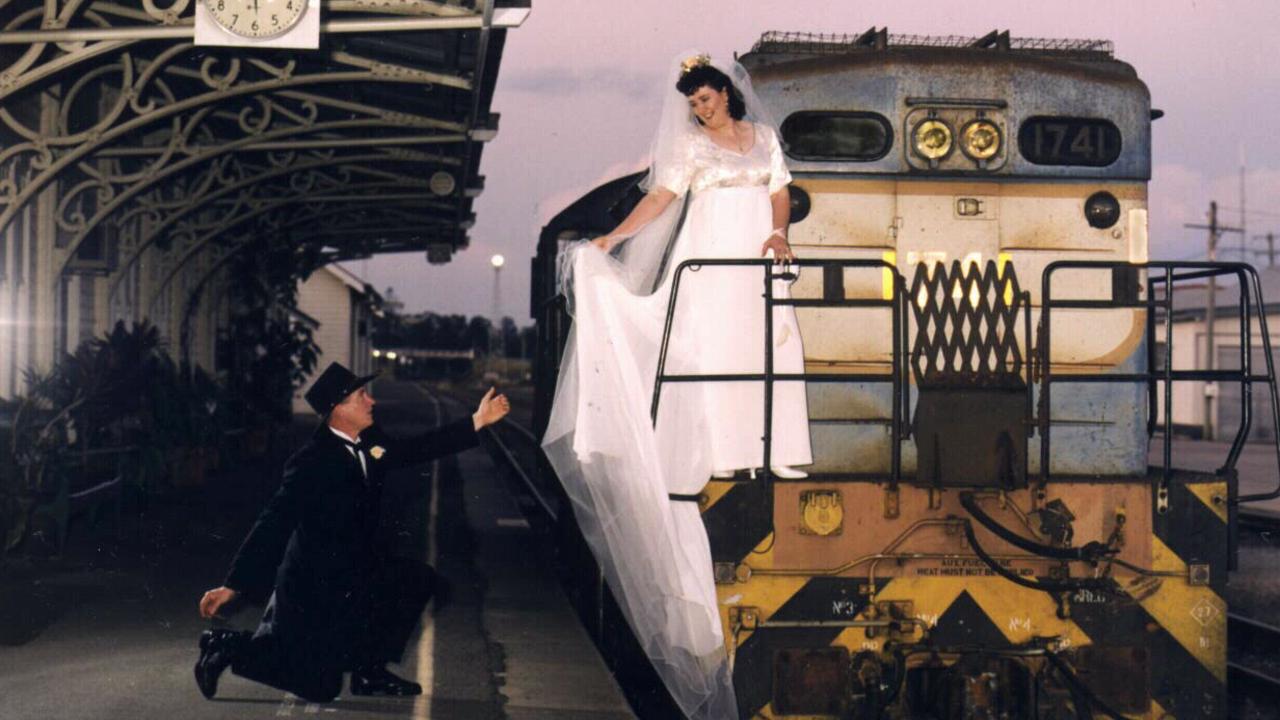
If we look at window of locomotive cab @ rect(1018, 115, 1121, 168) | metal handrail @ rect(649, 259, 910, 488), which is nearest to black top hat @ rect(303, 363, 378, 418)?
metal handrail @ rect(649, 259, 910, 488)

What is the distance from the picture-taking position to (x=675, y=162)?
6402mm

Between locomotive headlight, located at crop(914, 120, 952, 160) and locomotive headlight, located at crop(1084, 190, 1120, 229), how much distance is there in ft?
2.37

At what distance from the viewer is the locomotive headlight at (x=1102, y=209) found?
6.98 m

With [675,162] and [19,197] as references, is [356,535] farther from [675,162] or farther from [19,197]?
[19,197]

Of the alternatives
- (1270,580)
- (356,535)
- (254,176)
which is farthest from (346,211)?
(356,535)

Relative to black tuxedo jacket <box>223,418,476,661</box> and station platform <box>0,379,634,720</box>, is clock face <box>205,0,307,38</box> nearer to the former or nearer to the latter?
station platform <box>0,379,634,720</box>

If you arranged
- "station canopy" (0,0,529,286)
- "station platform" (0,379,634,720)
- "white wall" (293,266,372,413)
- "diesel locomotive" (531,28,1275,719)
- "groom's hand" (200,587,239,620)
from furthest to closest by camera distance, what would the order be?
"white wall" (293,266,372,413)
"station canopy" (0,0,529,286)
"station platform" (0,379,634,720)
"groom's hand" (200,587,239,620)
"diesel locomotive" (531,28,1275,719)

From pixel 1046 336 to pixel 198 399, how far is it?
45.4 feet

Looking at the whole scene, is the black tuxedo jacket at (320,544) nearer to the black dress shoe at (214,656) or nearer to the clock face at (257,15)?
the black dress shoe at (214,656)

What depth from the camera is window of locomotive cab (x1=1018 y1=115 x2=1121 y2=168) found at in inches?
273

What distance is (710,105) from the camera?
20.8 ft

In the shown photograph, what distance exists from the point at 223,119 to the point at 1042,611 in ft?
48.2

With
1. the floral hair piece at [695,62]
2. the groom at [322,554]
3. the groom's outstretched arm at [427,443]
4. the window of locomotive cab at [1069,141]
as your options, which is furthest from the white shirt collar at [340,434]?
the window of locomotive cab at [1069,141]

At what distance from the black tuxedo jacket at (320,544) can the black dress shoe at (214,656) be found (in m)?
0.14
